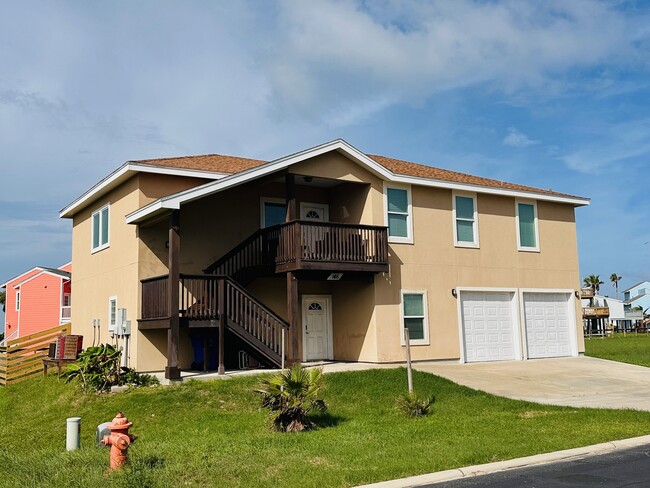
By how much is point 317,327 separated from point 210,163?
566 cm

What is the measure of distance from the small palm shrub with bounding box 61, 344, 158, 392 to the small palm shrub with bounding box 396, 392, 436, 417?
5935mm

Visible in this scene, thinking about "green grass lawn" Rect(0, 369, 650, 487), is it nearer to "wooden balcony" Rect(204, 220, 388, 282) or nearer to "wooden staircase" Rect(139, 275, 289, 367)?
"wooden staircase" Rect(139, 275, 289, 367)

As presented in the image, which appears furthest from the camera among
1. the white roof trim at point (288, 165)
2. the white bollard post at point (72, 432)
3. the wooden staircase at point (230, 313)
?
the wooden staircase at point (230, 313)

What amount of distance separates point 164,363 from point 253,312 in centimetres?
309

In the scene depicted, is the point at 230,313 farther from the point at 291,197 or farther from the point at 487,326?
the point at 487,326

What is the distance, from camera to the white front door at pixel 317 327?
20219 mm

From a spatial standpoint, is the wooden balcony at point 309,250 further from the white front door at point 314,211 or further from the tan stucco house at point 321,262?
the white front door at point 314,211

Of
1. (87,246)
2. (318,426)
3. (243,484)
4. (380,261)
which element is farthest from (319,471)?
(87,246)

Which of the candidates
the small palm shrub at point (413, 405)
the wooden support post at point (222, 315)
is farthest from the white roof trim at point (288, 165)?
the small palm shrub at point (413, 405)

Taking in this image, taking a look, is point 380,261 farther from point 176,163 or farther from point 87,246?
point 87,246

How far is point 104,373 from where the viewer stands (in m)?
16.2

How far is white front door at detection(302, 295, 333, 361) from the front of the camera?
796 inches

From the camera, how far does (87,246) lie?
22766 mm

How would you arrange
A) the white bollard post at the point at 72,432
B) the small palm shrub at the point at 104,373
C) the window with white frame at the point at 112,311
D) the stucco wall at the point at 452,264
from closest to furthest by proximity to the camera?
1. the white bollard post at the point at 72,432
2. the small palm shrub at the point at 104,373
3. the stucco wall at the point at 452,264
4. the window with white frame at the point at 112,311
